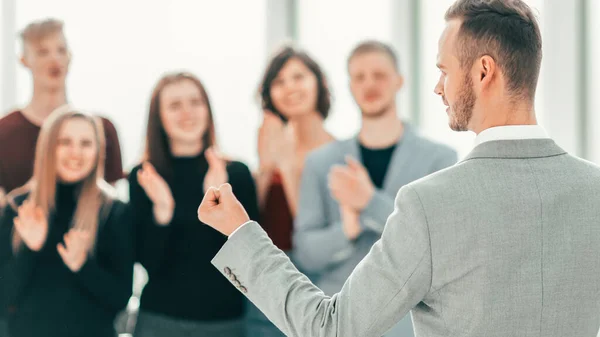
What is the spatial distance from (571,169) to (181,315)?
4.82 ft

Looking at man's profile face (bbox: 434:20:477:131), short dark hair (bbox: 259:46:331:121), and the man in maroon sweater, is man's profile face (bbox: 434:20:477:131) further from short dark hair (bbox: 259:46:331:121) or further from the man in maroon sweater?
the man in maroon sweater

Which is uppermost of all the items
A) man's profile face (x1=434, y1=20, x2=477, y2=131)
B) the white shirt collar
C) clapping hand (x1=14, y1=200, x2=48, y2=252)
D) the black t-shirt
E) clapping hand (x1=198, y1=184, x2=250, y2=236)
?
man's profile face (x1=434, y1=20, x2=477, y2=131)

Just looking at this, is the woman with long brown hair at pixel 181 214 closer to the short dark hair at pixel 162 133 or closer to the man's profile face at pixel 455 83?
the short dark hair at pixel 162 133

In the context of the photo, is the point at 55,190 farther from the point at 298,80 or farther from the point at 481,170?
the point at 481,170

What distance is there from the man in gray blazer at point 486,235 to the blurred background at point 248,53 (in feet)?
5.05

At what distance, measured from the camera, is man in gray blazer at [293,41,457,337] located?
82.1 inches

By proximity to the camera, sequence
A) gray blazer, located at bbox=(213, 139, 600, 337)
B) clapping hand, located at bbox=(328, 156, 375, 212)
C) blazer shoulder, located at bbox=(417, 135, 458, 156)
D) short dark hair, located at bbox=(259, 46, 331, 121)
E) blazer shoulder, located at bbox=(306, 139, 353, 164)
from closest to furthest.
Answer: gray blazer, located at bbox=(213, 139, 600, 337), clapping hand, located at bbox=(328, 156, 375, 212), blazer shoulder, located at bbox=(417, 135, 458, 156), blazer shoulder, located at bbox=(306, 139, 353, 164), short dark hair, located at bbox=(259, 46, 331, 121)

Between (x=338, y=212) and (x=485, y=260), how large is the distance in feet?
4.47

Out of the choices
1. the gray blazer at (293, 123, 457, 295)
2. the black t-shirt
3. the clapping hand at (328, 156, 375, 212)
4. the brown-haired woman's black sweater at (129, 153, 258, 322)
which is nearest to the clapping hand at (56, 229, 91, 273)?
the brown-haired woman's black sweater at (129, 153, 258, 322)

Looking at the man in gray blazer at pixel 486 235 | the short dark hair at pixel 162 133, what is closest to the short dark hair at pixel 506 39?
the man in gray blazer at pixel 486 235

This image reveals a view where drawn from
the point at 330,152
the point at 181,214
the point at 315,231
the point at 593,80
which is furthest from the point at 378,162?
the point at 593,80

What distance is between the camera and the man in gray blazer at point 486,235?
0.84 meters

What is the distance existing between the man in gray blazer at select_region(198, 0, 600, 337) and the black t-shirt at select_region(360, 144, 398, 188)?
133 centimetres

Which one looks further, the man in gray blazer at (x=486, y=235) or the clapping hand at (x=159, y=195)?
the clapping hand at (x=159, y=195)
